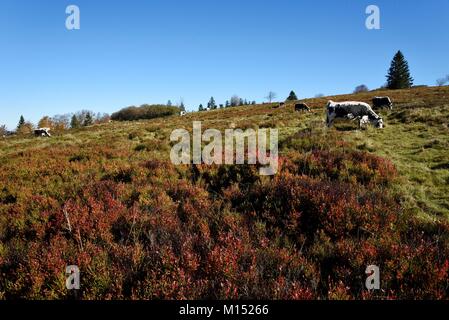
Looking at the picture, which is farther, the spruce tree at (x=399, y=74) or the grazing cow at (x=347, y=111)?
the spruce tree at (x=399, y=74)

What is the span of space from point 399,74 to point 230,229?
7317 cm

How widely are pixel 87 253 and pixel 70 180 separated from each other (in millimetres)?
4783

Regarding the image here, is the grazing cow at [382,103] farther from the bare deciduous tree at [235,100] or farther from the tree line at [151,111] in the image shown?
the bare deciduous tree at [235,100]

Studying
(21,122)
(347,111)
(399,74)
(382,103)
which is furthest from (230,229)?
(21,122)

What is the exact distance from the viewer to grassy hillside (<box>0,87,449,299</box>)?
3676mm

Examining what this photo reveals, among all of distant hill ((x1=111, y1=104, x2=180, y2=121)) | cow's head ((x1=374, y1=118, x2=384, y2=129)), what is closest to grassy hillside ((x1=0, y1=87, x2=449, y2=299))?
cow's head ((x1=374, y1=118, x2=384, y2=129))

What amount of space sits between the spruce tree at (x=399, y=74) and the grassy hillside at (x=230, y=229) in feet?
212

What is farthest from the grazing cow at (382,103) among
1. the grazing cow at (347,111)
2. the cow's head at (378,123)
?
the cow's head at (378,123)

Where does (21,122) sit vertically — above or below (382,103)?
above

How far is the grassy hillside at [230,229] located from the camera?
12.1 ft

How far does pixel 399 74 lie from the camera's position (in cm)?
6469

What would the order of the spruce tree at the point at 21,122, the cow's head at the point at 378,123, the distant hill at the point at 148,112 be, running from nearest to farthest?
the cow's head at the point at 378,123 < the distant hill at the point at 148,112 < the spruce tree at the point at 21,122

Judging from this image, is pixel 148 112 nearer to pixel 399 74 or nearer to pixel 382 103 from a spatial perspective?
pixel 399 74

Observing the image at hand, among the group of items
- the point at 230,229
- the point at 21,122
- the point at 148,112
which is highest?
the point at 148,112
